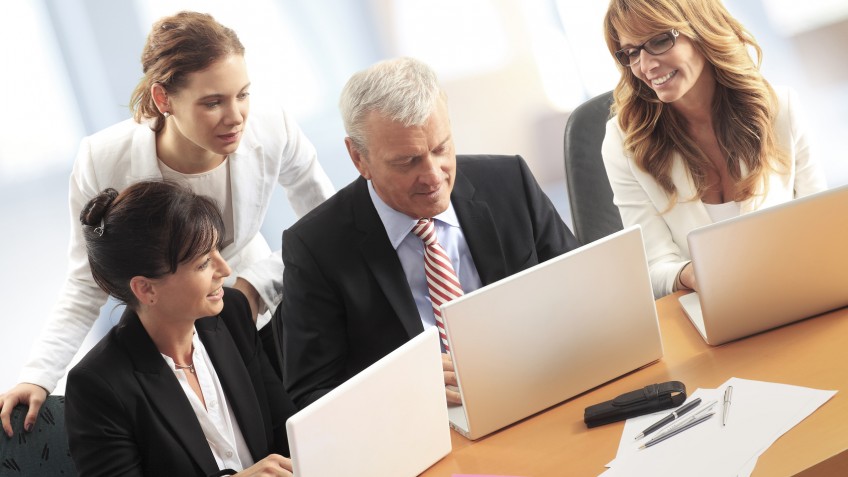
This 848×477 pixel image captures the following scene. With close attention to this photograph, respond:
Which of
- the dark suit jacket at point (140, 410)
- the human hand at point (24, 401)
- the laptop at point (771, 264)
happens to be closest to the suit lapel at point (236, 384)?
the dark suit jacket at point (140, 410)

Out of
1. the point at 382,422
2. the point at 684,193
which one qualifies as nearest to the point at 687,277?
the point at 684,193

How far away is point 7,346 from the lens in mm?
3463

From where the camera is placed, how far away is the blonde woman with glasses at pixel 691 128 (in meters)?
2.41

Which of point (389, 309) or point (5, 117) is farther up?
point (5, 117)

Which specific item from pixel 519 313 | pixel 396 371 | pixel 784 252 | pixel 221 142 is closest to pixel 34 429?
pixel 221 142

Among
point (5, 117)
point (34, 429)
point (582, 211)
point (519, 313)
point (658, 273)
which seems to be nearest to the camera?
point (519, 313)

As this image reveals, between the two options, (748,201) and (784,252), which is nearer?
(784,252)

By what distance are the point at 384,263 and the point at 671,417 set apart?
79cm

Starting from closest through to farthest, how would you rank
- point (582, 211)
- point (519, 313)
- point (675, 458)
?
1. point (675, 458)
2. point (519, 313)
3. point (582, 211)

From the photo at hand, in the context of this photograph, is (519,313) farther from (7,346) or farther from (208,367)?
(7,346)

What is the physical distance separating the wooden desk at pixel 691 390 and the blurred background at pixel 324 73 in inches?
58.3

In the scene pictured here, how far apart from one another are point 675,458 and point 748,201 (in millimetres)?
1100

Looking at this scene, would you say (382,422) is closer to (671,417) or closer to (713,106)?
(671,417)

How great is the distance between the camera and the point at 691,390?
69.1 inches
